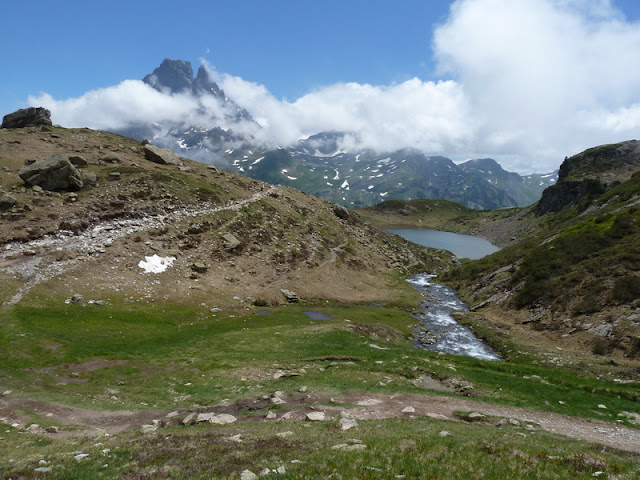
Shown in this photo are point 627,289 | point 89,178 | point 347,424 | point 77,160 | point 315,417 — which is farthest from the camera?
point 77,160

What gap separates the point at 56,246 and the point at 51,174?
19.4 m

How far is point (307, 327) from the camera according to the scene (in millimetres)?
49406

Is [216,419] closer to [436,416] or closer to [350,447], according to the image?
[350,447]

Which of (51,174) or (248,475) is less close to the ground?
(51,174)

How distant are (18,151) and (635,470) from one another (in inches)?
4122

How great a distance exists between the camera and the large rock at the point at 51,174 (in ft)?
203

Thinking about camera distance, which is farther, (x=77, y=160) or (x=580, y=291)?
(x=77, y=160)

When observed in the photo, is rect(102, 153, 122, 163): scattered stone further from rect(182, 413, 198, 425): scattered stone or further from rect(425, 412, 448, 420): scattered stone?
rect(425, 412, 448, 420): scattered stone

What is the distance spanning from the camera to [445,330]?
194 feet

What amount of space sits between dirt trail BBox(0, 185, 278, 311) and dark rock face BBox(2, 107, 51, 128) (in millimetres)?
66525

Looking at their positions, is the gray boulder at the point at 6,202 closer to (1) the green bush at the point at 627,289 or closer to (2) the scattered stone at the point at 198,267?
(2) the scattered stone at the point at 198,267

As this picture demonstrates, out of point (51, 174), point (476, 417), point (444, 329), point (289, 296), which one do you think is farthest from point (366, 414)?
point (51, 174)

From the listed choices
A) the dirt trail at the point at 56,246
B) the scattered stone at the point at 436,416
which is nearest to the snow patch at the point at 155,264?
the dirt trail at the point at 56,246

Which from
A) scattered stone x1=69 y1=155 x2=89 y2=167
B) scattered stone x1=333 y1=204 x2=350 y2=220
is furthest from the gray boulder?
scattered stone x1=333 y1=204 x2=350 y2=220
